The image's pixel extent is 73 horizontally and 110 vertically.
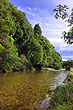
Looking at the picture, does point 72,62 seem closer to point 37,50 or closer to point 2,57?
point 37,50

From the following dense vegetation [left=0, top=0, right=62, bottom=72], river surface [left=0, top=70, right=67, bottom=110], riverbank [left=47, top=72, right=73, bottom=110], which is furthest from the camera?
dense vegetation [left=0, top=0, right=62, bottom=72]

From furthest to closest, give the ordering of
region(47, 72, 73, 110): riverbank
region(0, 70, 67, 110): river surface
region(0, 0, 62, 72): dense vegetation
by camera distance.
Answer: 1. region(0, 0, 62, 72): dense vegetation
2. region(0, 70, 67, 110): river surface
3. region(47, 72, 73, 110): riverbank

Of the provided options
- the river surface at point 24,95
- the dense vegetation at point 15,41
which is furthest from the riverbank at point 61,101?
the dense vegetation at point 15,41

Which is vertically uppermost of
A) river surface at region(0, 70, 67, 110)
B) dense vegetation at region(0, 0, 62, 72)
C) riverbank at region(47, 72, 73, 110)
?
dense vegetation at region(0, 0, 62, 72)

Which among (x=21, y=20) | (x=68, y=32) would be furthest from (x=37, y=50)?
(x=68, y=32)

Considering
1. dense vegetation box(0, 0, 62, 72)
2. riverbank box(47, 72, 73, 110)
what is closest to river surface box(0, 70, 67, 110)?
riverbank box(47, 72, 73, 110)

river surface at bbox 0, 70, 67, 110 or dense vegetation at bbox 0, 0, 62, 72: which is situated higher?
dense vegetation at bbox 0, 0, 62, 72

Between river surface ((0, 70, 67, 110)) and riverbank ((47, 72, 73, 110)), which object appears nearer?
riverbank ((47, 72, 73, 110))

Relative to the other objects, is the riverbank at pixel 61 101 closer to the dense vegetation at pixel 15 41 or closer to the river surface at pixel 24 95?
the river surface at pixel 24 95

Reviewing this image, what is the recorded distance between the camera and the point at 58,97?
4215mm

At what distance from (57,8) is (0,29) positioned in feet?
51.5

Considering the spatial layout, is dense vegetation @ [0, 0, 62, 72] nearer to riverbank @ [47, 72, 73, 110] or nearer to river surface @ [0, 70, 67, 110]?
river surface @ [0, 70, 67, 110]

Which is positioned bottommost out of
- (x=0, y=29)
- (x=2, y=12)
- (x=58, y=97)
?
(x=58, y=97)

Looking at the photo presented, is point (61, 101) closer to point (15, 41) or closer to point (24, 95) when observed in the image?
point (24, 95)
